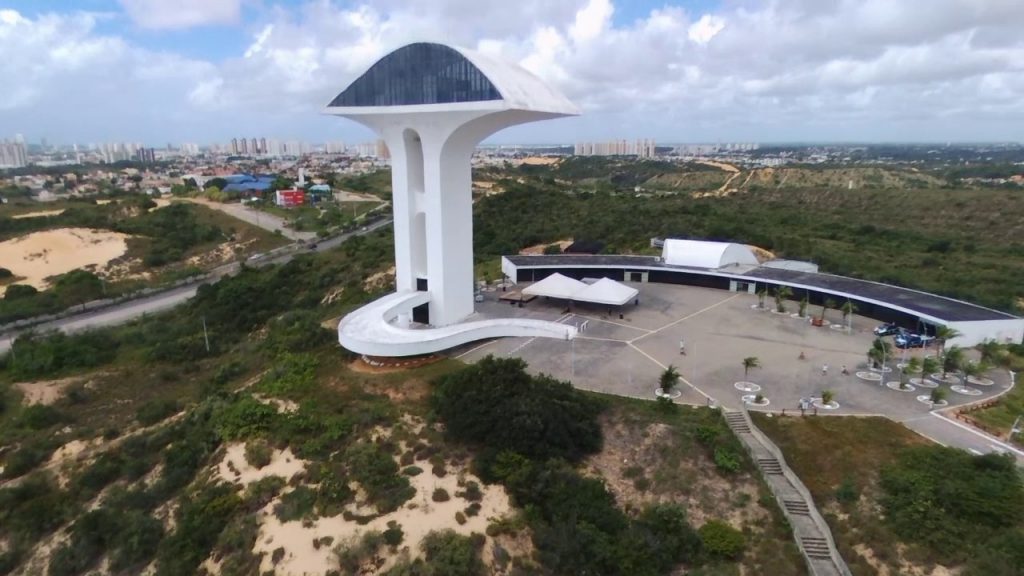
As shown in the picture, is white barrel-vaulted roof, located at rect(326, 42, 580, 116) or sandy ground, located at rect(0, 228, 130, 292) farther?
sandy ground, located at rect(0, 228, 130, 292)

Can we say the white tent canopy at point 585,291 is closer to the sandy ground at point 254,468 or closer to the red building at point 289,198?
the sandy ground at point 254,468

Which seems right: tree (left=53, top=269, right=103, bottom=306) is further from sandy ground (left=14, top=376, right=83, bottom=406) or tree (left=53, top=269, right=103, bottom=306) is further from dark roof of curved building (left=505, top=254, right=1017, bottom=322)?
dark roof of curved building (left=505, top=254, right=1017, bottom=322)

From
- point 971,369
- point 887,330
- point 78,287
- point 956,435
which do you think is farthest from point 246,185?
point 956,435

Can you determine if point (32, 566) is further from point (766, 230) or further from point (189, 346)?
point (766, 230)

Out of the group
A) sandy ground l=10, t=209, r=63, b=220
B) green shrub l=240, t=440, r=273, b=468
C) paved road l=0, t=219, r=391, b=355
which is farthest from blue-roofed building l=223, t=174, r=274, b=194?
green shrub l=240, t=440, r=273, b=468

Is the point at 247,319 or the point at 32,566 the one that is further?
the point at 247,319

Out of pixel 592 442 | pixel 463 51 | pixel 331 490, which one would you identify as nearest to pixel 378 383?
pixel 331 490
